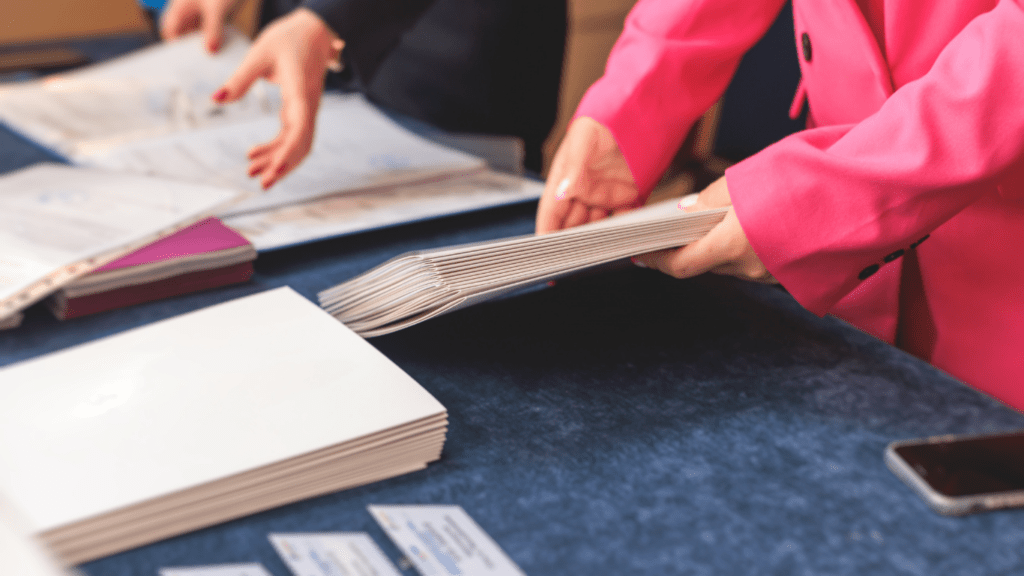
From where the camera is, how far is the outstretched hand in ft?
3.06

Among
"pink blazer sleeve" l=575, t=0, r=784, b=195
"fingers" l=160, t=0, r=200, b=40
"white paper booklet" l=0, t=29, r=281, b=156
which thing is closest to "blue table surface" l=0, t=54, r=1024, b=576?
"pink blazer sleeve" l=575, t=0, r=784, b=195

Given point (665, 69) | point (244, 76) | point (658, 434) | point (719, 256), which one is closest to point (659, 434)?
point (658, 434)

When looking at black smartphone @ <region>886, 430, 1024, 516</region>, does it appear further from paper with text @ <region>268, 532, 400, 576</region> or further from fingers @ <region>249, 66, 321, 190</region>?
fingers @ <region>249, 66, 321, 190</region>

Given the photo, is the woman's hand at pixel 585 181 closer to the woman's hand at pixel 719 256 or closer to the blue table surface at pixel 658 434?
the blue table surface at pixel 658 434

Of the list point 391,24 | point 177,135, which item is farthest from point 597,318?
point 177,135

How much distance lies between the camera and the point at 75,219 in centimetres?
76

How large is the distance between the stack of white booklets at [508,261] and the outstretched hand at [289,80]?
42 centimetres

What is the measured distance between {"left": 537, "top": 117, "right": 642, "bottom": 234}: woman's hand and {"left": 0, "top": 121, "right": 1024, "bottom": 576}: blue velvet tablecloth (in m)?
0.08

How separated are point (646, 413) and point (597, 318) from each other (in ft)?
0.52

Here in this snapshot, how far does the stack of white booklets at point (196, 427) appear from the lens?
0.40 m

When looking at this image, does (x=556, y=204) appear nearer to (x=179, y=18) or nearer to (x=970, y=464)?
(x=970, y=464)

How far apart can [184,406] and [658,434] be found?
0.33 meters

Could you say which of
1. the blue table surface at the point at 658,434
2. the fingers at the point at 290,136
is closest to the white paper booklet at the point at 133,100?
the fingers at the point at 290,136

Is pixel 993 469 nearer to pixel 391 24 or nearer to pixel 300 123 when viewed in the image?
pixel 300 123
